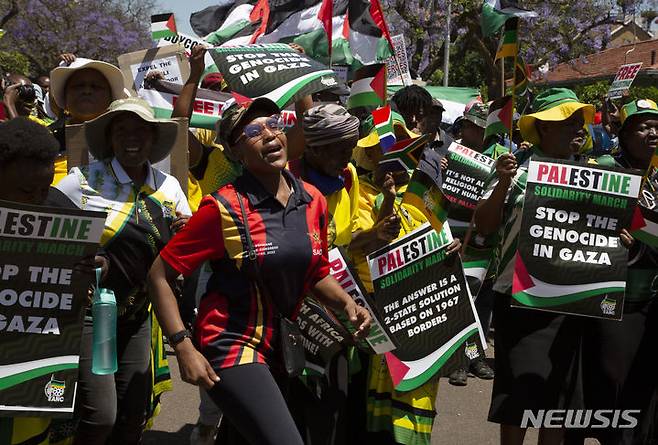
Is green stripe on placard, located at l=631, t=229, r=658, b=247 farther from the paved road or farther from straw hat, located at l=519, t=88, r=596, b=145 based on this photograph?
the paved road

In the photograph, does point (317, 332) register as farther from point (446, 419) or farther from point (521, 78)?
point (446, 419)

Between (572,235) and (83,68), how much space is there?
8.45 ft

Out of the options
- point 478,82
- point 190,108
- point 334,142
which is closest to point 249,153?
point 334,142

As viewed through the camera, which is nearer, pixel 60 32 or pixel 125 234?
pixel 125 234

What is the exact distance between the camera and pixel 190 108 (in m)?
4.83

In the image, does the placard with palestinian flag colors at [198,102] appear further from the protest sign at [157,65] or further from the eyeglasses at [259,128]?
the eyeglasses at [259,128]

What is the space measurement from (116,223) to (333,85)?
4.70 feet

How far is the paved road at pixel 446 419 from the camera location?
5766mm

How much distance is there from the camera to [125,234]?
4.05 meters

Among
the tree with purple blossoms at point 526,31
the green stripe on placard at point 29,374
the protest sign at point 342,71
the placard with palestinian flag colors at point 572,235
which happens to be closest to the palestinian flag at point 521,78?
the placard with palestinian flag colors at point 572,235

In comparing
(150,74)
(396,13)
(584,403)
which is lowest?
(396,13)

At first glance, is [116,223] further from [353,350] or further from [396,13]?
[396,13]

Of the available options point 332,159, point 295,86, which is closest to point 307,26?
point 295,86

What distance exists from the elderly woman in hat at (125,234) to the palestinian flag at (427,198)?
3.69 feet
